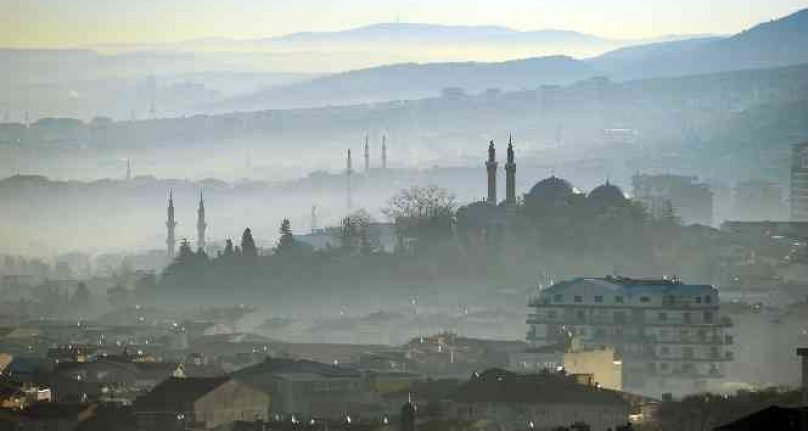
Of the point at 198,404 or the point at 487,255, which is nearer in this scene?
the point at 198,404

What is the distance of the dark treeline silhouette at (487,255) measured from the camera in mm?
156875

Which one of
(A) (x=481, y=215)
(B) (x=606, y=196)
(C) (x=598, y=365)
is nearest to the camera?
(C) (x=598, y=365)

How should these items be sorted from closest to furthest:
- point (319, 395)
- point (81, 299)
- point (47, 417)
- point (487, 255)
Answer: point (47, 417) < point (319, 395) < point (81, 299) < point (487, 255)

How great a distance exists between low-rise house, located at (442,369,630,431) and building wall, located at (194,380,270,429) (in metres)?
3.70

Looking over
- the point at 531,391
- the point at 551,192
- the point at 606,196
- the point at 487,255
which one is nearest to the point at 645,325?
the point at 531,391

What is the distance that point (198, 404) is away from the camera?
76.2 m

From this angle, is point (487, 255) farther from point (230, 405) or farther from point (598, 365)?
point (230, 405)

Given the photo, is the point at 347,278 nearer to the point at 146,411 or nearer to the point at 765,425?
the point at 146,411

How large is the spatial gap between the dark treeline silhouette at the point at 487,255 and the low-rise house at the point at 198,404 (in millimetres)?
74396

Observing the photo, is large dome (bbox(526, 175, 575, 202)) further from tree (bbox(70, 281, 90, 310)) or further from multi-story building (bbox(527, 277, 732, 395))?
multi-story building (bbox(527, 277, 732, 395))

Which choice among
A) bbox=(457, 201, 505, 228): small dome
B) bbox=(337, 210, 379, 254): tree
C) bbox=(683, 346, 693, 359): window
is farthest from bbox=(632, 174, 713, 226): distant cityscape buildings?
bbox=(683, 346, 693, 359): window

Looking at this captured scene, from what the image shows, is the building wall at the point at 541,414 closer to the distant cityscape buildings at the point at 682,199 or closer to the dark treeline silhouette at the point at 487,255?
the dark treeline silhouette at the point at 487,255

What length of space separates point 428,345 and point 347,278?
46.4 m

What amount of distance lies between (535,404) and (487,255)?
79969 mm
